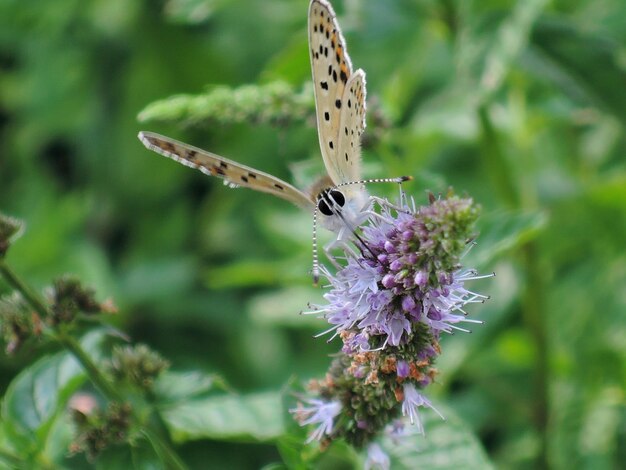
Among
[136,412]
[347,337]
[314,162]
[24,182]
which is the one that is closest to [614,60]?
[314,162]

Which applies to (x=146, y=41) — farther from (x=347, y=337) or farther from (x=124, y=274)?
(x=347, y=337)

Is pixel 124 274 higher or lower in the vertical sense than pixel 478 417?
higher

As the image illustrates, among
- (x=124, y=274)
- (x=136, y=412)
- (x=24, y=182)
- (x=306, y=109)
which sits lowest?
(x=136, y=412)

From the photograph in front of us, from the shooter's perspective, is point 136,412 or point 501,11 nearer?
point 136,412

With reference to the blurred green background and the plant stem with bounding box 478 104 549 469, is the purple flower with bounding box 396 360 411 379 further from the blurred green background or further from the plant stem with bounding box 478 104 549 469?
the plant stem with bounding box 478 104 549 469

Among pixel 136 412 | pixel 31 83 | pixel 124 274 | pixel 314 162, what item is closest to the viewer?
pixel 136 412

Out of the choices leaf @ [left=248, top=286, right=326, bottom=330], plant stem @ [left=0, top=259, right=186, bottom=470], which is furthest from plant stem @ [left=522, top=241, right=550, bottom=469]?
plant stem @ [left=0, top=259, right=186, bottom=470]

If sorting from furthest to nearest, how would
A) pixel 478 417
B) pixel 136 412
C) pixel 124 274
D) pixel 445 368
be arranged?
pixel 124 274 < pixel 478 417 < pixel 445 368 < pixel 136 412

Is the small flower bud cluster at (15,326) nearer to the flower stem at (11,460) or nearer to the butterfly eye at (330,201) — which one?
the flower stem at (11,460)
